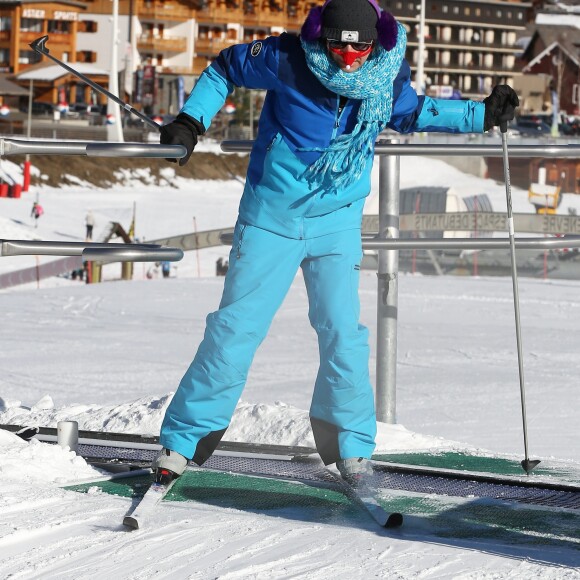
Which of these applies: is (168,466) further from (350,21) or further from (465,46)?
(465,46)

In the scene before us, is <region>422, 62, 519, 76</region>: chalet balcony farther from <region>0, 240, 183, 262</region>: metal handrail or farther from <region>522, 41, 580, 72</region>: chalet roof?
<region>0, 240, 183, 262</region>: metal handrail

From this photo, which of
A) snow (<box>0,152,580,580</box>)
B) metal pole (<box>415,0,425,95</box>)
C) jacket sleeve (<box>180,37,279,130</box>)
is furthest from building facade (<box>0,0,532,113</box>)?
jacket sleeve (<box>180,37,279,130</box>)

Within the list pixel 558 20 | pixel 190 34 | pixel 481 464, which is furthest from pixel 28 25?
pixel 481 464

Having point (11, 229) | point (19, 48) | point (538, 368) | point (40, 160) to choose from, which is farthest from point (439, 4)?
point (538, 368)

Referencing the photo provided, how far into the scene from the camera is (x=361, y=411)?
380cm

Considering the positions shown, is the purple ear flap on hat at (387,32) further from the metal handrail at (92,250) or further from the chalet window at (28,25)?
the chalet window at (28,25)

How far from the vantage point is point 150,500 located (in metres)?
3.35

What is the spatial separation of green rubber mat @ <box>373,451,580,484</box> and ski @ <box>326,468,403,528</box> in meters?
0.48

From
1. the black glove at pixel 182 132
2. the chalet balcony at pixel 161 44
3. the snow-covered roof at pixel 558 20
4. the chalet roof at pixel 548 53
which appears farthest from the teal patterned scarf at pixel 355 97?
the snow-covered roof at pixel 558 20

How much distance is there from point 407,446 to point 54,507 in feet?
5.28

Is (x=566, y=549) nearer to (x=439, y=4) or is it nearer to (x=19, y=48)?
(x=19, y=48)

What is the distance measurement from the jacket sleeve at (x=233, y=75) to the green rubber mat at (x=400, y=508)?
1021 mm

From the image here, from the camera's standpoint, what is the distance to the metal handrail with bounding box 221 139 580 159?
425 centimetres

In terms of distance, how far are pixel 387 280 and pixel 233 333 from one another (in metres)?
1.13
